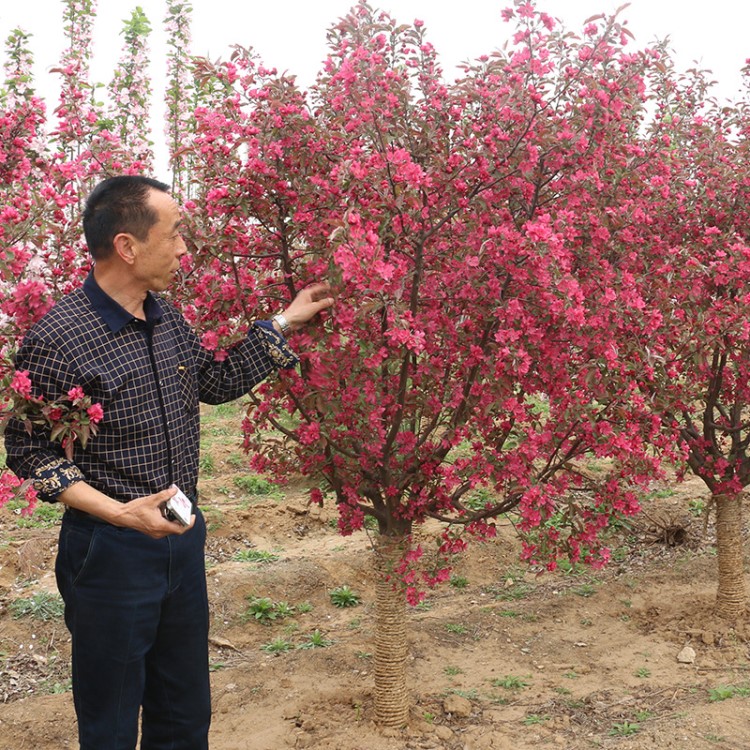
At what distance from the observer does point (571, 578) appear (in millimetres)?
6250

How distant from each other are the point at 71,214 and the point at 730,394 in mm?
3776

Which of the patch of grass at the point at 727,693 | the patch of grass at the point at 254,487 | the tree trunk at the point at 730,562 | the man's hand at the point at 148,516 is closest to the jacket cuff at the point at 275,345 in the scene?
the man's hand at the point at 148,516

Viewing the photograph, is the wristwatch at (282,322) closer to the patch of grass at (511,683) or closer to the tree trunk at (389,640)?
the tree trunk at (389,640)

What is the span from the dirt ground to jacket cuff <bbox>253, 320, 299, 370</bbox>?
189 centimetres

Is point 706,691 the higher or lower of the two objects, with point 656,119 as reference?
lower

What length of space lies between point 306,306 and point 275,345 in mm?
185

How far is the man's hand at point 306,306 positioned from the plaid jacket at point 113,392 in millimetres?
417

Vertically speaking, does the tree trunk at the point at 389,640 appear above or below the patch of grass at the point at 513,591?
above

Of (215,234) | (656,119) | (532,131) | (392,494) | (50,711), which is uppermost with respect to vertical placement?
(656,119)

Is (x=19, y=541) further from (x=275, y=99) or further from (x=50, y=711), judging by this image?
(x=275, y=99)

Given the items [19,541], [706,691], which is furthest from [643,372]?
[19,541]

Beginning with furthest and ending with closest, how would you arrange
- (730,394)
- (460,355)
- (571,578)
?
(571,578)
(730,394)
(460,355)

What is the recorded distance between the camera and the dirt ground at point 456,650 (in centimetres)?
407

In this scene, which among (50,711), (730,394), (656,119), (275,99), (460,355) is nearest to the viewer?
(275,99)
